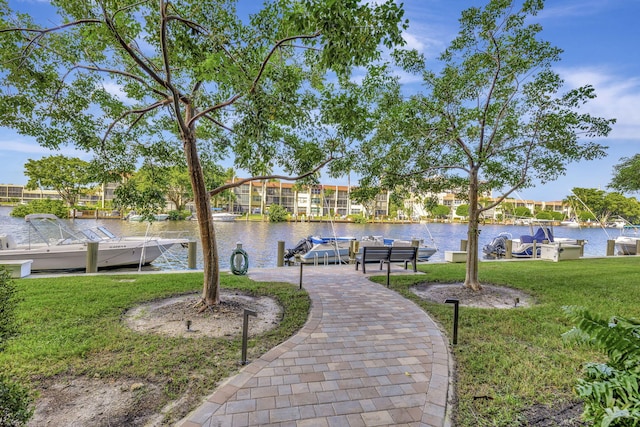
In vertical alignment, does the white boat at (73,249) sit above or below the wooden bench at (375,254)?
below

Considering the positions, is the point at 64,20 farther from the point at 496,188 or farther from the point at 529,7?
the point at 496,188

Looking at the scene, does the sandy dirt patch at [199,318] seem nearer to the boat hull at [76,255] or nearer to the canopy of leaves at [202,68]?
the canopy of leaves at [202,68]

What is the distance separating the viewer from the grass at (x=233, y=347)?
10.8 feet

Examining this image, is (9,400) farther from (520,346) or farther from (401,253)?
(401,253)

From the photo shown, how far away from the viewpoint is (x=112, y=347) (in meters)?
4.11

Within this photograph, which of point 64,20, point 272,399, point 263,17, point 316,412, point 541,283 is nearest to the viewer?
point 316,412

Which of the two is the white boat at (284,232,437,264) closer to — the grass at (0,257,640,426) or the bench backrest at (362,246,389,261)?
the bench backrest at (362,246,389,261)

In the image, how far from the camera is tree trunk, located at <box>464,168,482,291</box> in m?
7.34

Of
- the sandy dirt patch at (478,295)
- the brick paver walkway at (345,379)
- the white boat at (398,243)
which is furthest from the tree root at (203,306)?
the white boat at (398,243)

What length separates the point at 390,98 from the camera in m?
7.09

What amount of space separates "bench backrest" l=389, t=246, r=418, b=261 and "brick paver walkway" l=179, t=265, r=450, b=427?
3705 mm

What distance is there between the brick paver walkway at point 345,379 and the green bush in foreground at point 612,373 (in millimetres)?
1284

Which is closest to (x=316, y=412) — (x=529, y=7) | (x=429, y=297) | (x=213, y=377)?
(x=213, y=377)

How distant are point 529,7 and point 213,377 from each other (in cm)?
873
